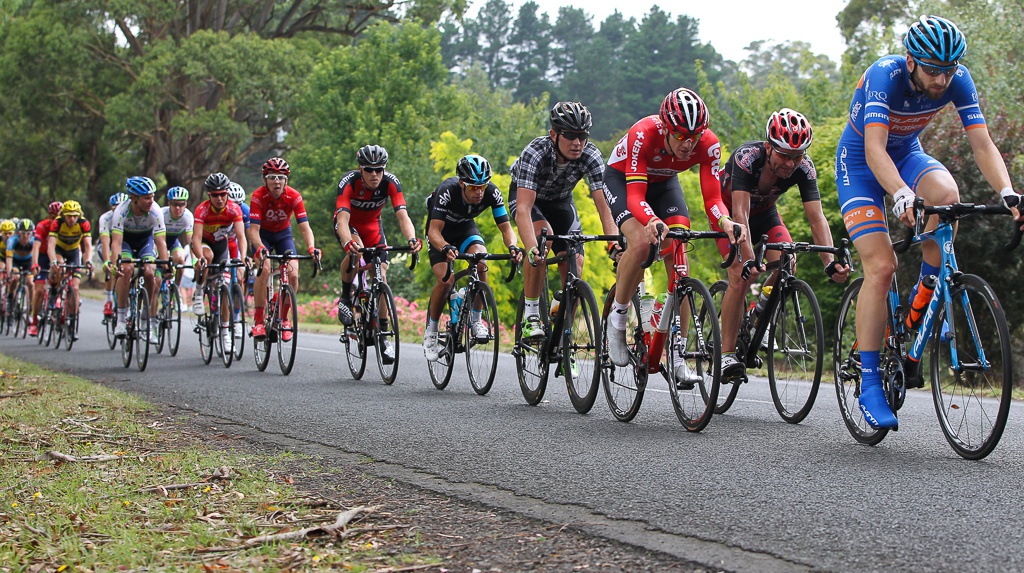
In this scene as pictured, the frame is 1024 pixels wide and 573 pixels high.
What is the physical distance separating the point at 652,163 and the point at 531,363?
2075 millimetres

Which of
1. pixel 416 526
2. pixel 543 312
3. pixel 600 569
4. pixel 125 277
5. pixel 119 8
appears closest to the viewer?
pixel 600 569

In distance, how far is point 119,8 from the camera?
38.4 meters

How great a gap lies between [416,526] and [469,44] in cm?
11788

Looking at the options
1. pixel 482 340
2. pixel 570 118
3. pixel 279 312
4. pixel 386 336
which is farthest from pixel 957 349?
pixel 279 312

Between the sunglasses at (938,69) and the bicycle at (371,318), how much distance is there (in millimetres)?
5910

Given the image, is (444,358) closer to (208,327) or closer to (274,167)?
(274,167)

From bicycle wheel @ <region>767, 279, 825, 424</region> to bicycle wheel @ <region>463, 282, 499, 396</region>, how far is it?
8.85 feet

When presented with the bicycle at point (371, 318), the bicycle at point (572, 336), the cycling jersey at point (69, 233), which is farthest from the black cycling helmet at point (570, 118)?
the cycling jersey at point (69, 233)

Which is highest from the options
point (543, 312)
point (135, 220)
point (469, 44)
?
point (469, 44)

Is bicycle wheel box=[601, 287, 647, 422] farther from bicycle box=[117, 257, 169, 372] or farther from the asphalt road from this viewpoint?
bicycle box=[117, 257, 169, 372]

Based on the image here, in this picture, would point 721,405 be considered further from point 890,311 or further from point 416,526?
point 416,526

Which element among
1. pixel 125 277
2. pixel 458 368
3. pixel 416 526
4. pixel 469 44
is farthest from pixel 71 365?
pixel 469 44

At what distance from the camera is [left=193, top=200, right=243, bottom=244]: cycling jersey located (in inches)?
548

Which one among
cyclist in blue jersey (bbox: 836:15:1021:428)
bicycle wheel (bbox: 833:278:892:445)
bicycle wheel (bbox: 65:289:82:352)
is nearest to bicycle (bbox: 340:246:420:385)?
bicycle wheel (bbox: 833:278:892:445)
